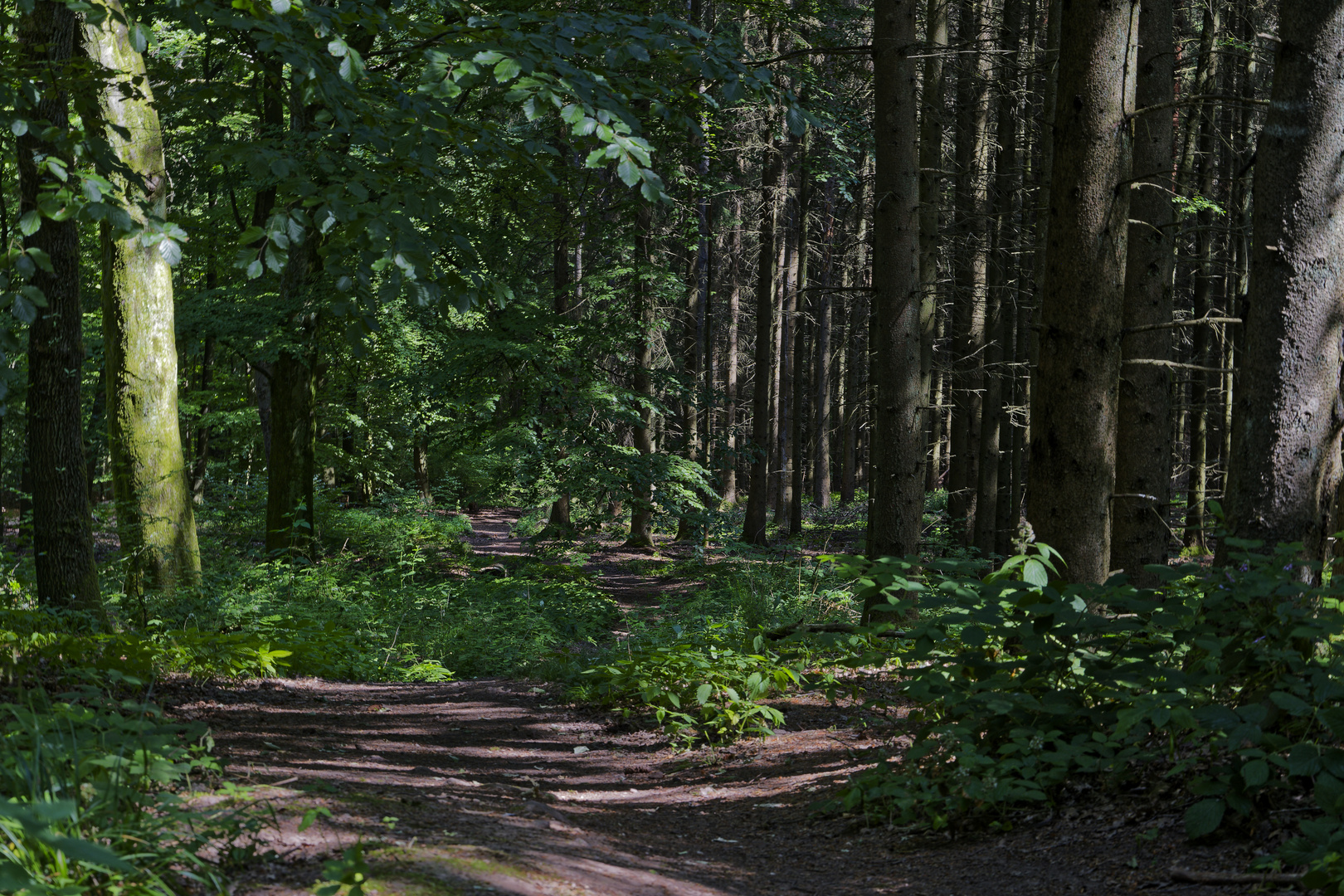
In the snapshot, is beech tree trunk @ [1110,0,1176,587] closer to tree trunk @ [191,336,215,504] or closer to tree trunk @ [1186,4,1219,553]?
tree trunk @ [1186,4,1219,553]

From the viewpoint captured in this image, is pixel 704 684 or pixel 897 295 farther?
pixel 897 295

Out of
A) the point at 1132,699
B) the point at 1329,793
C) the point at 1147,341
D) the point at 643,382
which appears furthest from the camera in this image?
the point at 643,382

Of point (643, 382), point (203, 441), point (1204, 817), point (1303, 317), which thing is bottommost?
point (1204, 817)

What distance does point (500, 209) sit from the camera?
40.7ft

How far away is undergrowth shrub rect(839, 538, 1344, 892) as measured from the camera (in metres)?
3.00

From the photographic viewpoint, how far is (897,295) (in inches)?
324

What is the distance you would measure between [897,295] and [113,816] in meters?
7.30

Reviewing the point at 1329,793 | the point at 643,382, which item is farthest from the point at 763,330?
the point at 1329,793

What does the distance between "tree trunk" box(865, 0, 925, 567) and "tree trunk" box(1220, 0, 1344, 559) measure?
157 inches

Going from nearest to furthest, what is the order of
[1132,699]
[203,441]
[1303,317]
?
[1132,699], [1303,317], [203,441]

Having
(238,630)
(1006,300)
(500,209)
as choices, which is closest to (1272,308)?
(238,630)

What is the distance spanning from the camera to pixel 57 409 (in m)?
6.84

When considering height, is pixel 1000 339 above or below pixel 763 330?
below

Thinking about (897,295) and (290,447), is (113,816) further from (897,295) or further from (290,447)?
(290,447)
